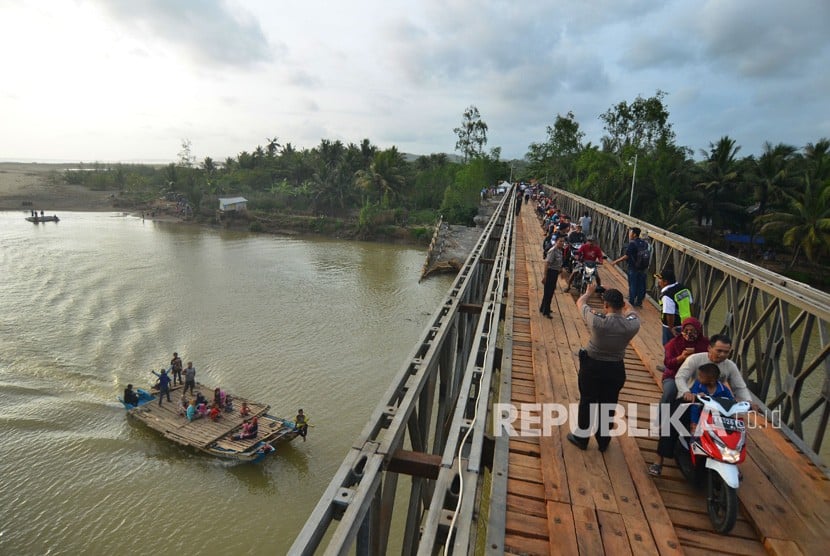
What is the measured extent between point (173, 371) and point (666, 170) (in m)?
35.7

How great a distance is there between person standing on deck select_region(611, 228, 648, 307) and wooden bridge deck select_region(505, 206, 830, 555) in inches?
165

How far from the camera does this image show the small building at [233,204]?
57.6 meters

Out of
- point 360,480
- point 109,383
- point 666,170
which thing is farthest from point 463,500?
point 666,170

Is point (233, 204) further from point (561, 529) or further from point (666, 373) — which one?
point (561, 529)

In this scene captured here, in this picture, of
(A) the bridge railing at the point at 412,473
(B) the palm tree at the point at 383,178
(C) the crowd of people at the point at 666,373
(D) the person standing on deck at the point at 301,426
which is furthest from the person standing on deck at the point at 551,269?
(B) the palm tree at the point at 383,178

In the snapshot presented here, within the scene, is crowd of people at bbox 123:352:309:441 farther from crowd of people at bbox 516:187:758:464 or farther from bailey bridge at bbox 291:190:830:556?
crowd of people at bbox 516:187:758:464

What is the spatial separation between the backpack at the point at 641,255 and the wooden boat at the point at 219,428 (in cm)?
1017

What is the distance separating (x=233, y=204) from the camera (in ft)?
192

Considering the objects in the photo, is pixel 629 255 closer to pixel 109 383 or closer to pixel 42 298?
pixel 109 383

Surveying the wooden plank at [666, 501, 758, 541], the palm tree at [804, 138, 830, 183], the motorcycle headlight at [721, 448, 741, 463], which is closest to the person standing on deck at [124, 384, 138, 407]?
the wooden plank at [666, 501, 758, 541]

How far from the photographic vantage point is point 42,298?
85.0ft

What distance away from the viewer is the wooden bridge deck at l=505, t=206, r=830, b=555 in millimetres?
3045

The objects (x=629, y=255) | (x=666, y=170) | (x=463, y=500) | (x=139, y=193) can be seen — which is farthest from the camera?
(x=139, y=193)

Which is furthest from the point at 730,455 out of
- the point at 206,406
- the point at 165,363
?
the point at 165,363
